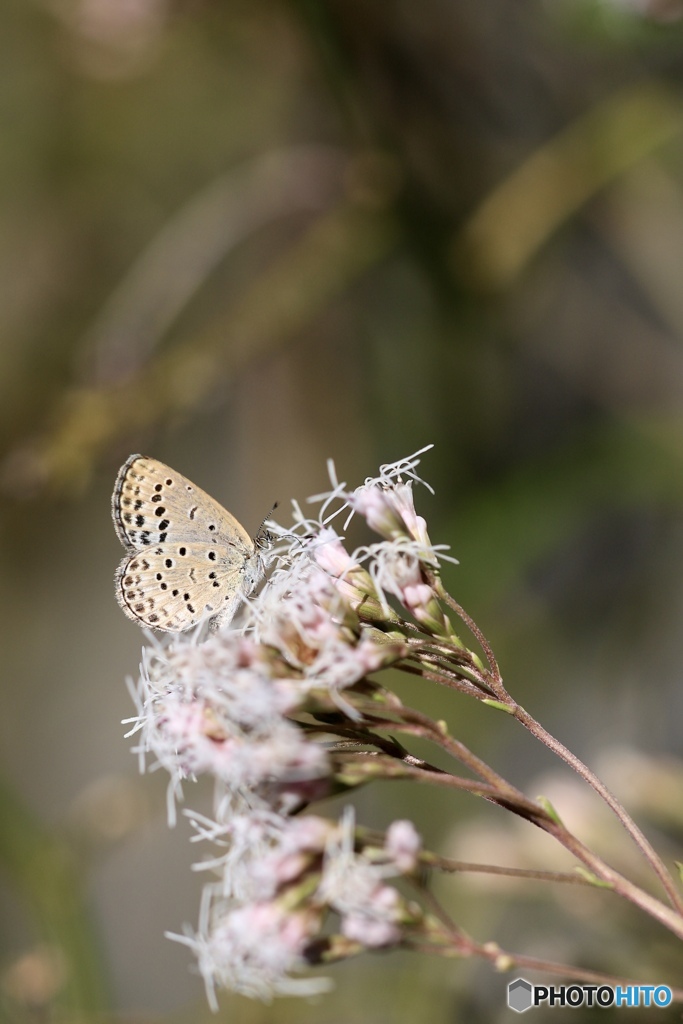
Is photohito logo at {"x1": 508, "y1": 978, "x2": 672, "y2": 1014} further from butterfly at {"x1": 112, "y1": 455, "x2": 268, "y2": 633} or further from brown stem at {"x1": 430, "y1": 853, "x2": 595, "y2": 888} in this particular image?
butterfly at {"x1": 112, "y1": 455, "x2": 268, "y2": 633}

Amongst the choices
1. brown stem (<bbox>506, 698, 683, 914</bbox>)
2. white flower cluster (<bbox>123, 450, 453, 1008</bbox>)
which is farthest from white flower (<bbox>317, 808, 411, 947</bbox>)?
brown stem (<bbox>506, 698, 683, 914</bbox>)

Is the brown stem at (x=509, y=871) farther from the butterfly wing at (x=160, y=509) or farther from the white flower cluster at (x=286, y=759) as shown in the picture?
the butterfly wing at (x=160, y=509)

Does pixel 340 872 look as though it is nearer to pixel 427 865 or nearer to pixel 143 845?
pixel 427 865

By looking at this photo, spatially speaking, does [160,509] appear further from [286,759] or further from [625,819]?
[625,819]

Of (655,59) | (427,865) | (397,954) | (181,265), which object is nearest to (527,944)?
(397,954)

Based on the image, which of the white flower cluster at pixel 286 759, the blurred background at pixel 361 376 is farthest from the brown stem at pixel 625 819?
the blurred background at pixel 361 376

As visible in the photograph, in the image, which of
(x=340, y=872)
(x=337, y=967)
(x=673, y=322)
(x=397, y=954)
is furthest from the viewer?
(x=673, y=322)

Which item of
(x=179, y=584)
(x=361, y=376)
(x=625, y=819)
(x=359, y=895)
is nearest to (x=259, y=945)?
(x=359, y=895)
